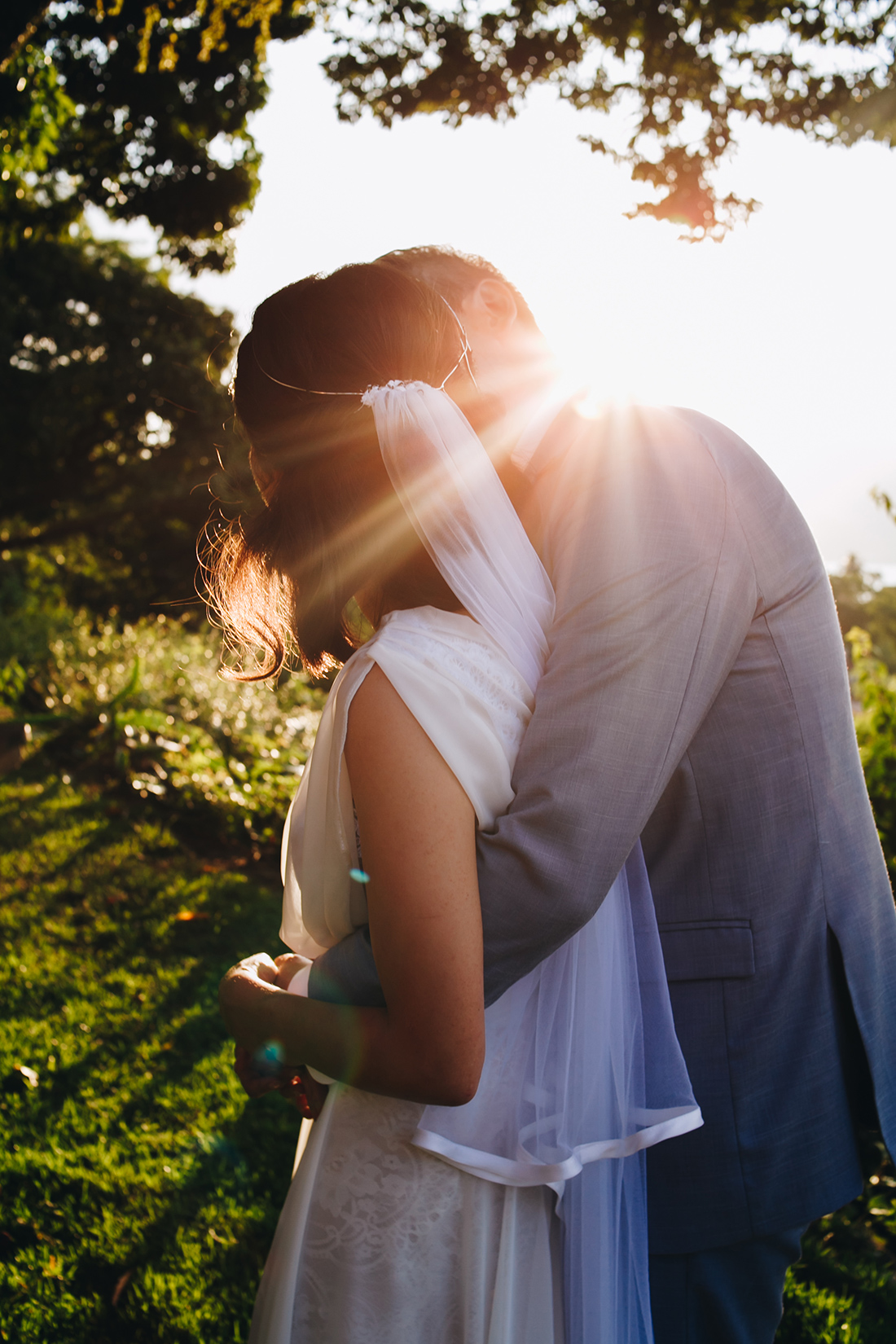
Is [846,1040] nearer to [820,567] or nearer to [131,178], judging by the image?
[820,567]

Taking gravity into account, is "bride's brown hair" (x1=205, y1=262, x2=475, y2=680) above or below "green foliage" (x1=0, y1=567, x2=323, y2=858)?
below

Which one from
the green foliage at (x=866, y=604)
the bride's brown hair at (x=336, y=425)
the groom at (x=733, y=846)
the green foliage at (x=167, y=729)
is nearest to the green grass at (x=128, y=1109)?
the green foliage at (x=167, y=729)

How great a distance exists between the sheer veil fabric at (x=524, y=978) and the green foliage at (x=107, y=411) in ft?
52.4

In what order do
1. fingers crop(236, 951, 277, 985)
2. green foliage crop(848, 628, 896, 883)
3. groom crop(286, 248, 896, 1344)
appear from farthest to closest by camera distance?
green foliage crop(848, 628, 896, 883), fingers crop(236, 951, 277, 985), groom crop(286, 248, 896, 1344)

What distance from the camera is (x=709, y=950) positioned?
1.50m

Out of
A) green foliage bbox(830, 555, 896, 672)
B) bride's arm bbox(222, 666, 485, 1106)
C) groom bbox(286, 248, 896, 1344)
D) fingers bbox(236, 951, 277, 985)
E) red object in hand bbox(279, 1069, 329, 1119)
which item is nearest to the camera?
bride's arm bbox(222, 666, 485, 1106)

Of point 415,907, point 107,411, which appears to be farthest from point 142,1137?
point 107,411

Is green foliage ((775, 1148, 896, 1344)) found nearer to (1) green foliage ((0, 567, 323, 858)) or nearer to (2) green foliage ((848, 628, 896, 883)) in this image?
(2) green foliage ((848, 628, 896, 883))

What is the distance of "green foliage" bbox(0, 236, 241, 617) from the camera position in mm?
18484

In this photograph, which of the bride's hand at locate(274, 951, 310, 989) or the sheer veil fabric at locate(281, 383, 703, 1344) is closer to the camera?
the sheer veil fabric at locate(281, 383, 703, 1344)

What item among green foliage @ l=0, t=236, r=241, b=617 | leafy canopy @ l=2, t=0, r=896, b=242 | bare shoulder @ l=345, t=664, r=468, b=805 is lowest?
bare shoulder @ l=345, t=664, r=468, b=805

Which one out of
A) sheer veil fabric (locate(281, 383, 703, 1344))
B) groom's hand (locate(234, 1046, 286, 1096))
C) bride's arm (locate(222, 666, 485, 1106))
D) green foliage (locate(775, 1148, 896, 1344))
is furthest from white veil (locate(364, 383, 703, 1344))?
green foliage (locate(775, 1148, 896, 1344))

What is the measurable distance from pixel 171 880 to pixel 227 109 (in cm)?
669

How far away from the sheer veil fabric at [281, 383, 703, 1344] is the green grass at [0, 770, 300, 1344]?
1.79m
